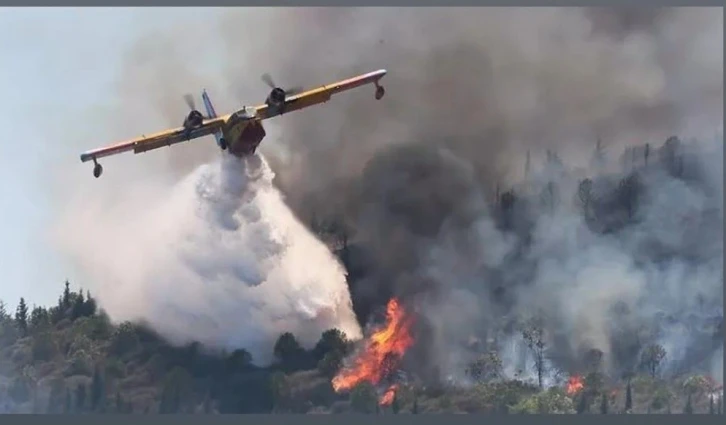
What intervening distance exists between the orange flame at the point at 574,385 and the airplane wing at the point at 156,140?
31.9ft

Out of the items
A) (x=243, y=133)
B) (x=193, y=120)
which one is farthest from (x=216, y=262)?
(x=193, y=120)

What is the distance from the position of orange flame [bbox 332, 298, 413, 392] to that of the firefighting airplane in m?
4.97

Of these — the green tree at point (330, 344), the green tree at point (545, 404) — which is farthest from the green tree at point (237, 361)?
the green tree at point (545, 404)

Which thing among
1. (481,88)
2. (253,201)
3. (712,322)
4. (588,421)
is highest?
(481,88)

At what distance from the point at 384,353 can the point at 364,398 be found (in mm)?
1127

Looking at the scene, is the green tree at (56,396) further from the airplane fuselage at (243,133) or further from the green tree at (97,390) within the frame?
the airplane fuselage at (243,133)

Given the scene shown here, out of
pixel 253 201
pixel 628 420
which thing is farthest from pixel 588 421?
pixel 253 201

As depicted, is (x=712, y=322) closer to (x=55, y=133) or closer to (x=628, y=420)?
(x=628, y=420)

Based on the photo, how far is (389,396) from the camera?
34.2 metres

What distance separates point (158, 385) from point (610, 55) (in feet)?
41.7

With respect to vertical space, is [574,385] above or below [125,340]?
below

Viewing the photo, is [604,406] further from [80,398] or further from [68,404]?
[68,404]

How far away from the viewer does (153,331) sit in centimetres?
3444

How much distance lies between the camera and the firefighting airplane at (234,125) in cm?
3256
